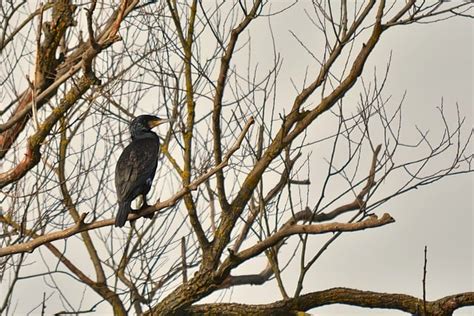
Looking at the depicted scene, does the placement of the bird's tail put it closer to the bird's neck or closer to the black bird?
the black bird

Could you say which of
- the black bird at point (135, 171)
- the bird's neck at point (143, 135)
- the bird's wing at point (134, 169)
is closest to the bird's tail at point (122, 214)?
the black bird at point (135, 171)

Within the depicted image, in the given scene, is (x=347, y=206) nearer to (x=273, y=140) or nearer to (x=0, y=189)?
(x=273, y=140)

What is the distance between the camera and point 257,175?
692cm

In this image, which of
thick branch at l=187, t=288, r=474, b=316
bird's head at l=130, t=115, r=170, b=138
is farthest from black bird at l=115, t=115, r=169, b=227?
thick branch at l=187, t=288, r=474, b=316

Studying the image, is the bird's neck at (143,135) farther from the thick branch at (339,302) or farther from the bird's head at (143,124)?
the thick branch at (339,302)

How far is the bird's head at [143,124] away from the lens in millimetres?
7539

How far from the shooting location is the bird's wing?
6629 millimetres

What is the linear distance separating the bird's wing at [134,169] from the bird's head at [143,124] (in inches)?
15.8

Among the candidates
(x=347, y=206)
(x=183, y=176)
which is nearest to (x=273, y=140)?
(x=183, y=176)

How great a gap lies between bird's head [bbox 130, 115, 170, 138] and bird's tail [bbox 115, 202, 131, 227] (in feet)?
4.01

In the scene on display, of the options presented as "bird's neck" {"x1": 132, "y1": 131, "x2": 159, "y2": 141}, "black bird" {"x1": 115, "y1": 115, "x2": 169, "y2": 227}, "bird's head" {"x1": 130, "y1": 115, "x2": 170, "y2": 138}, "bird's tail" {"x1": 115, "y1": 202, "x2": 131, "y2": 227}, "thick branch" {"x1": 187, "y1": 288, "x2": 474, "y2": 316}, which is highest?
"bird's head" {"x1": 130, "y1": 115, "x2": 170, "y2": 138}

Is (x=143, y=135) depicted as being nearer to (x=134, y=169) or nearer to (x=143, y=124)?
(x=143, y=124)

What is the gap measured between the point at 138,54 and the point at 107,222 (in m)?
3.13

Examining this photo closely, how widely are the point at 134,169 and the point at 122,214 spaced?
68 cm
